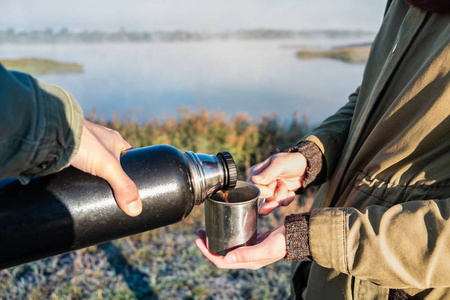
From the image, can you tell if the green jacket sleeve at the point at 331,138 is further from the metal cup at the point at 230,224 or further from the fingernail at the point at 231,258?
the fingernail at the point at 231,258

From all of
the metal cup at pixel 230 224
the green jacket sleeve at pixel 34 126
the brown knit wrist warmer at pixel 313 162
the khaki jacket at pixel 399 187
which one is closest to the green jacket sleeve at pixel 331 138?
the brown knit wrist warmer at pixel 313 162

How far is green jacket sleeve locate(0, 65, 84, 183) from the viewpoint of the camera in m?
0.89

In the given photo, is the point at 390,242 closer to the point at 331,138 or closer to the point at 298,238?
the point at 298,238

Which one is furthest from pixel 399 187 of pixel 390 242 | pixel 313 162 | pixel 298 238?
pixel 313 162

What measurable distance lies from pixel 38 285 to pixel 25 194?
2.51 metres

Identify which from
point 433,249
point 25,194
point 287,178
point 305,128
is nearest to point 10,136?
point 25,194

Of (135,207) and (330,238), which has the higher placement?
(135,207)

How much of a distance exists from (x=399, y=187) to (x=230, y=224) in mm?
591

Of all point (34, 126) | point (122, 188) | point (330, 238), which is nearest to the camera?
point (34, 126)

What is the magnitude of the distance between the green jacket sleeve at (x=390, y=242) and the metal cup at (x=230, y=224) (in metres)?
0.24

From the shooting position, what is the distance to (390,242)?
1.19m

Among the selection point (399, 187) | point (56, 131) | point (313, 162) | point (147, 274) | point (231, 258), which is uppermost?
point (56, 131)

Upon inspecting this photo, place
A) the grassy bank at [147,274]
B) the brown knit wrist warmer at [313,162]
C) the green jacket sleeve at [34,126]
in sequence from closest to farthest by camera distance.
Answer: the green jacket sleeve at [34,126] → the brown knit wrist warmer at [313,162] → the grassy bank at [147,274]

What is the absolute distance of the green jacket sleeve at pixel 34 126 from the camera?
35.2 inches
